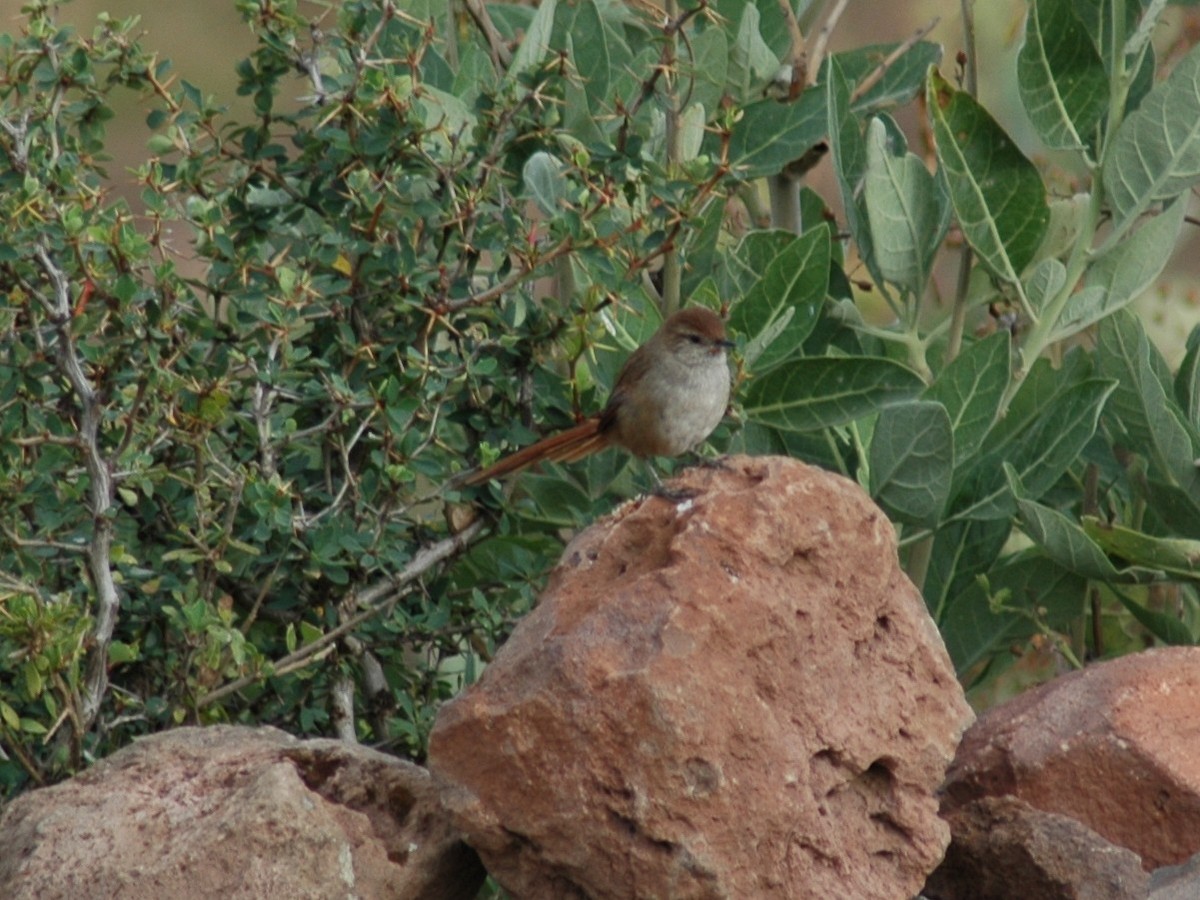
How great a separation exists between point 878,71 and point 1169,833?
9.07 feet

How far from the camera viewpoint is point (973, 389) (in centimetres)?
486

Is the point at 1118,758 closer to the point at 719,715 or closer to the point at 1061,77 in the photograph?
the point at 719,715

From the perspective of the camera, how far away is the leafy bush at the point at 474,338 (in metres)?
4.00

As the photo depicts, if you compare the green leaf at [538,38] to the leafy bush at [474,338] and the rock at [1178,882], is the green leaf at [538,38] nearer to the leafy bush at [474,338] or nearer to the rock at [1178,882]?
the leafy bush at [474,338]

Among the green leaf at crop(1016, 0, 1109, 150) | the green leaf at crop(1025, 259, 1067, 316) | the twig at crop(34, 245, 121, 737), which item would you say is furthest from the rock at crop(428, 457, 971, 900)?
the green leaf at crop(1016, 0, 1109, 150)

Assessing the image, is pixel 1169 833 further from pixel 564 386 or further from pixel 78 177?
pixel 78 177

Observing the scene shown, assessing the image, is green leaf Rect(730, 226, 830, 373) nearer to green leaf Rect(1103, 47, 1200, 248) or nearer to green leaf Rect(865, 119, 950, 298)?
green leaf Rect(865, 119, 950, 298)

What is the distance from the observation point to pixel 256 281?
4.47m

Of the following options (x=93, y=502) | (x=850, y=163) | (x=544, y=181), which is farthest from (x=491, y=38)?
(x=93, y=502)

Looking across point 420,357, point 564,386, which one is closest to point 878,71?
point 564,386

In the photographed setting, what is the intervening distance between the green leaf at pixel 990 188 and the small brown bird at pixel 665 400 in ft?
2.78

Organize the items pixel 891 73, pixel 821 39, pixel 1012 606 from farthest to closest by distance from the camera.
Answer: pixel 891 73, pixel 821 39, pixel 1012 606

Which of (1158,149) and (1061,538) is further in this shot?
(1158,149)

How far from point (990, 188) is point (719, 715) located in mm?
2438
